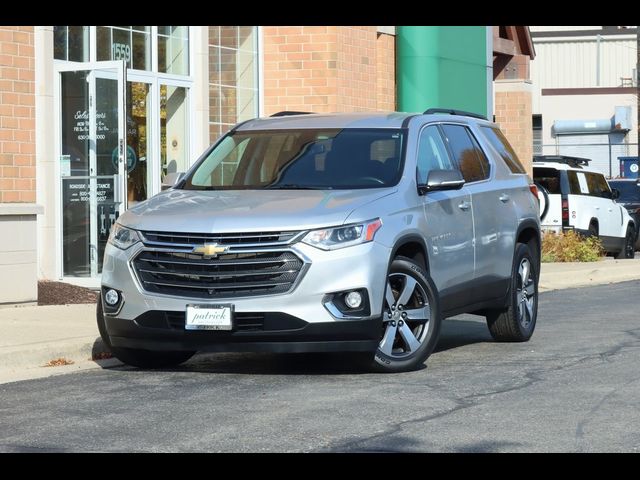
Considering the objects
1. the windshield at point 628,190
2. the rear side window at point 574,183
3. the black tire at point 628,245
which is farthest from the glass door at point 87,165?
the windshield at point 628,190

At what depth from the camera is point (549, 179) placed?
24703 mm

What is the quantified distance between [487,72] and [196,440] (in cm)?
1884

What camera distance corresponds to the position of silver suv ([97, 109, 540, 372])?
9219mm

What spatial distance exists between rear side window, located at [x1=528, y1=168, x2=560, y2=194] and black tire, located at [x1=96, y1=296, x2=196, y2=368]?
1502 cm

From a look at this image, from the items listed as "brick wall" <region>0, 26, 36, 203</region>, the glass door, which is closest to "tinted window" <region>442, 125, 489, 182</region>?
"brick wall" <region>0, 26, 36, 203</region>

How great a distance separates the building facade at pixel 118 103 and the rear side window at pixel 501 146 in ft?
15.2

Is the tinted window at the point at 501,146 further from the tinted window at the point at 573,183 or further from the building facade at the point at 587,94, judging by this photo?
the building facade at the point at 587,94

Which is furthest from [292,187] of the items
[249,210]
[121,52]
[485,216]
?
[121,52]

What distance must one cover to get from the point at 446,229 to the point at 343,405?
262 centimetres

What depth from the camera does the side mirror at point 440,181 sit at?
1018cm

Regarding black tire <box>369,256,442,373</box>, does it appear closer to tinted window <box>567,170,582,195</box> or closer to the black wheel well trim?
the black wheel well trim

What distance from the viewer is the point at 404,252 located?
10008 mm
